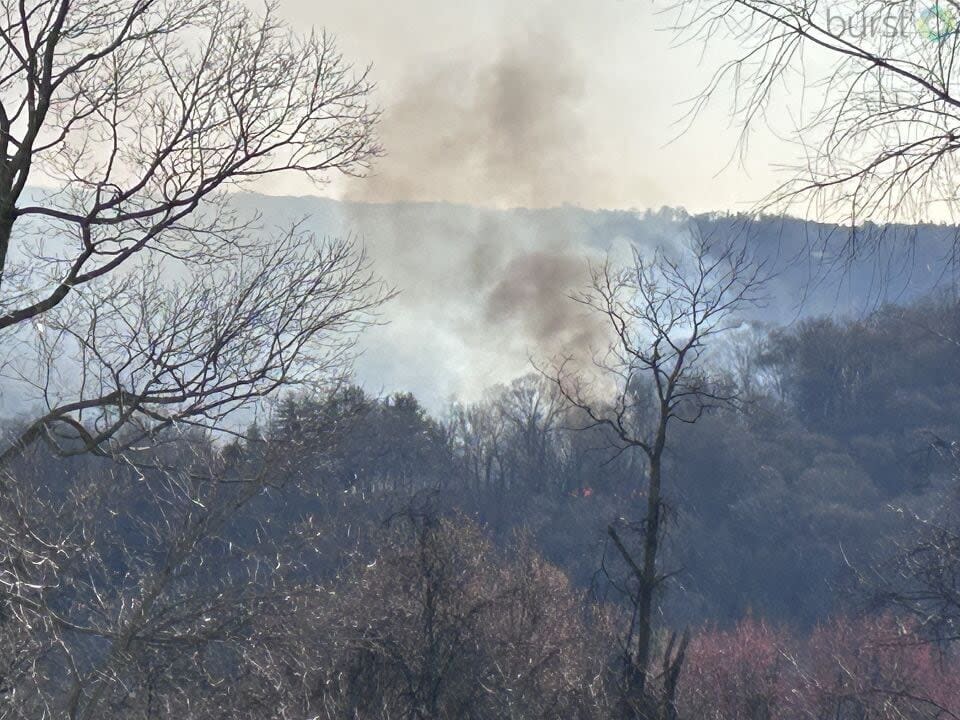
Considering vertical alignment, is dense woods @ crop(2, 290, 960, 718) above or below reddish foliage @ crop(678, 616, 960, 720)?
above

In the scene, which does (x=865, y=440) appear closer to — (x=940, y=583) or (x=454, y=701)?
(x=454, y=701)

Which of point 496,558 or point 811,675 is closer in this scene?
point 496,558

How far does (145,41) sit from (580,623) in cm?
1519

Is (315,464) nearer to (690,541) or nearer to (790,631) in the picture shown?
(790,631)

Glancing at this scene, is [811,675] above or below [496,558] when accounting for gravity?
below

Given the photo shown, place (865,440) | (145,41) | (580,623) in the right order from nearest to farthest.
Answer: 1. (145,41)
2. (580,623)
3. (865,440)

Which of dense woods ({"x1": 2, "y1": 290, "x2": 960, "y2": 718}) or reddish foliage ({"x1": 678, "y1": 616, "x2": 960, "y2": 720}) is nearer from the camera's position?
dense woods ({"x1": 2, "y1": 290, "x2": 960, "y2": 718})

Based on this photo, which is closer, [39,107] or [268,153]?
A: [39,107]

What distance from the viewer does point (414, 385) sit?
63906 mm

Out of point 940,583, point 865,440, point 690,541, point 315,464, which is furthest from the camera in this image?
point 865,440

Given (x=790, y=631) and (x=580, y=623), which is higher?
(x=580, y=623)

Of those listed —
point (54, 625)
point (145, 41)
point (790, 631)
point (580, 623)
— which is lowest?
point (790, 631)

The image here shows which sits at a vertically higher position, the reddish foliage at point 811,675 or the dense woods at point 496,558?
the dense woods at point 496,558

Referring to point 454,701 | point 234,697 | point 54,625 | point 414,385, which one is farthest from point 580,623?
point 414,385
